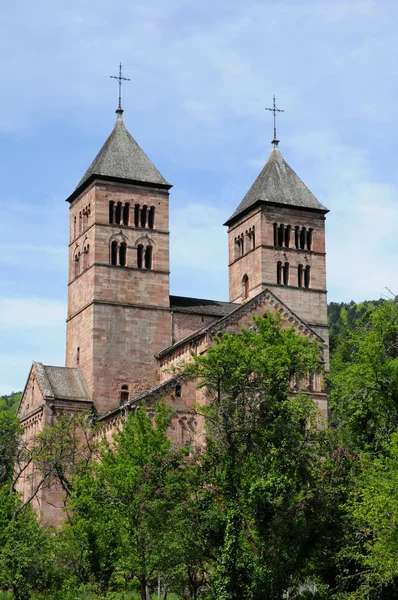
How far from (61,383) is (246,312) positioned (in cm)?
1359

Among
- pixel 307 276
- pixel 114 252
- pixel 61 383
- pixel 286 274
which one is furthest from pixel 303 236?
pixel 61 383

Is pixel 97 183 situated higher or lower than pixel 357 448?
higher

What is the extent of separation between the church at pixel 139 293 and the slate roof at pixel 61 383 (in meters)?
0.08

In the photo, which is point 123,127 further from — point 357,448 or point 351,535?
point 351,535

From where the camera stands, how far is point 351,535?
144 feet

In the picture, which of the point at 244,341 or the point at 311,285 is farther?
the point at 311,285

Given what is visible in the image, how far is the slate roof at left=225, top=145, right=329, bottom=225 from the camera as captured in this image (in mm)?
80938

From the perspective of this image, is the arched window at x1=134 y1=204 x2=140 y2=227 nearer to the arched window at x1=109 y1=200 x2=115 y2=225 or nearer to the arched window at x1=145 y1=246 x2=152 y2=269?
the arched window at x1=109 y1=200 x2=115 y2=225

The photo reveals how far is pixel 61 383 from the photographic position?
70750 mm

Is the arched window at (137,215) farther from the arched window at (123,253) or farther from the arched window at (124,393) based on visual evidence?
the arched window at (124,393)

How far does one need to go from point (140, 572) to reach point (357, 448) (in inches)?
550

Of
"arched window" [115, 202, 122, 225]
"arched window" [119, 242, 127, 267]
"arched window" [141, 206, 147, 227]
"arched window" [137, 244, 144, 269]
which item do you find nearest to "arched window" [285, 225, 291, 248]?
"arched window" [141, 206, 147, 227]

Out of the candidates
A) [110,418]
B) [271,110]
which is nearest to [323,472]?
[110,418]

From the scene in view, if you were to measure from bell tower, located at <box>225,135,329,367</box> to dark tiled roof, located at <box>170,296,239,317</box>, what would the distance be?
388 cm
